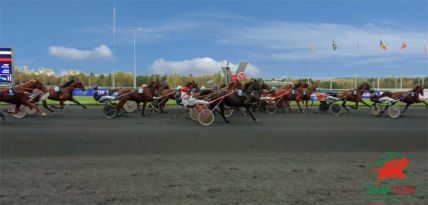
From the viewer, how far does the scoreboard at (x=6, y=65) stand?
81.2 ft

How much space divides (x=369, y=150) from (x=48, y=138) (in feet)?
25.8

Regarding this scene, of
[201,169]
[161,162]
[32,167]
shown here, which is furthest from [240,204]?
[32,167]

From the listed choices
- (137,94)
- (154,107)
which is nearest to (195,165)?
(137,94)

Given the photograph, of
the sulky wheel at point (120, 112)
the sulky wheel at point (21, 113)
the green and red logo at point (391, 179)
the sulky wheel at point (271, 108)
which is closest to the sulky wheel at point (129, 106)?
the sulky wheel at point (120, 112)

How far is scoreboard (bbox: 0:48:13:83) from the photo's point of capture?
24.8 m

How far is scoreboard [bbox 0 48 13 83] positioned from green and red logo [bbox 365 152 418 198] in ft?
77.5

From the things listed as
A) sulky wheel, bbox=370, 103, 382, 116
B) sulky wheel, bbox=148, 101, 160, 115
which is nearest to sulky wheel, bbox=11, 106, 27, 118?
sulky wheel, bbox=148, 101, 160, 115

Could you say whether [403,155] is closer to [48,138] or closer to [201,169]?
→ [201,169]

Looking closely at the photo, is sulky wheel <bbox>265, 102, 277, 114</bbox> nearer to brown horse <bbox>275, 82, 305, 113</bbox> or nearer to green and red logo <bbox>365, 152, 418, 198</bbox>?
brown horse <bbox>275, 82, 305, 113</bbox>

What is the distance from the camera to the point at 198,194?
17.1 ft

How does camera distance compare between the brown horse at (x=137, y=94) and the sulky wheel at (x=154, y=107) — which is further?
the sulky wheel at (x=154, y=107)

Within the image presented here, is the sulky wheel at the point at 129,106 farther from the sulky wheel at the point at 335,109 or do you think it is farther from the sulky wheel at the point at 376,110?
the sulky wheel at the point at 376,110

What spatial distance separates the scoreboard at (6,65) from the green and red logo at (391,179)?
77.5 feet

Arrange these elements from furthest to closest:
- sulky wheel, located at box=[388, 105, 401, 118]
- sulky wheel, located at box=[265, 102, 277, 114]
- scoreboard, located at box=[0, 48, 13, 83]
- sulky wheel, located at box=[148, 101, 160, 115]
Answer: scoreboard, located at box=[0, 48, 13, 83] < sulky wheel, located at box=[265, 102, 277, 114] < sulky wheel, located at box=[148, 101, 160, 115] < sulky wheel, located at box=[388, 105, 401, 118]
